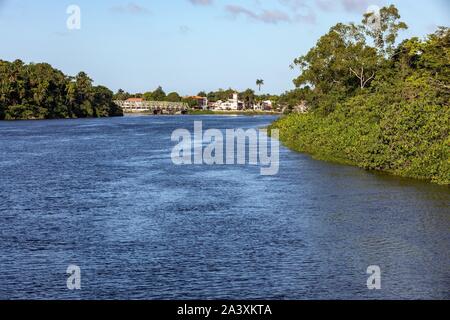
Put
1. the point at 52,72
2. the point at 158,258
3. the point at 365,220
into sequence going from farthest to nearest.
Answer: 1. the point at 52,72
2. the point at 365,220
3. the point at 158,258

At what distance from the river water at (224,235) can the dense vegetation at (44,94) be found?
10673 cm

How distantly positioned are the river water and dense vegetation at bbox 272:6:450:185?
177 centimetres

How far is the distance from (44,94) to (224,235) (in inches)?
5111

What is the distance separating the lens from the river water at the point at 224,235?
16422 mm

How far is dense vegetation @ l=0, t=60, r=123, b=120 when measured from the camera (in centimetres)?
13812

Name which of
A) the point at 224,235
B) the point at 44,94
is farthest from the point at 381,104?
the point at 44,94

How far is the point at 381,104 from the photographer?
45.3 m

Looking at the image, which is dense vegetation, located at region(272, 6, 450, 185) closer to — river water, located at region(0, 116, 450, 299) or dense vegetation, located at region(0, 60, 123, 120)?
river water, located at region(0, 116, 450, 299)

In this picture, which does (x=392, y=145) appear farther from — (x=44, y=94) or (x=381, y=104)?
(x=44, y=94)

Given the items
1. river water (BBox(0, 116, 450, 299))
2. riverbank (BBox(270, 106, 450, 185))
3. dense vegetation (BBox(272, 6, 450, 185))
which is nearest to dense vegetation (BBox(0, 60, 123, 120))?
dense vegetation (BBox(272, 6, 450, 185))

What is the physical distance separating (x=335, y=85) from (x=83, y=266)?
5738 cm
